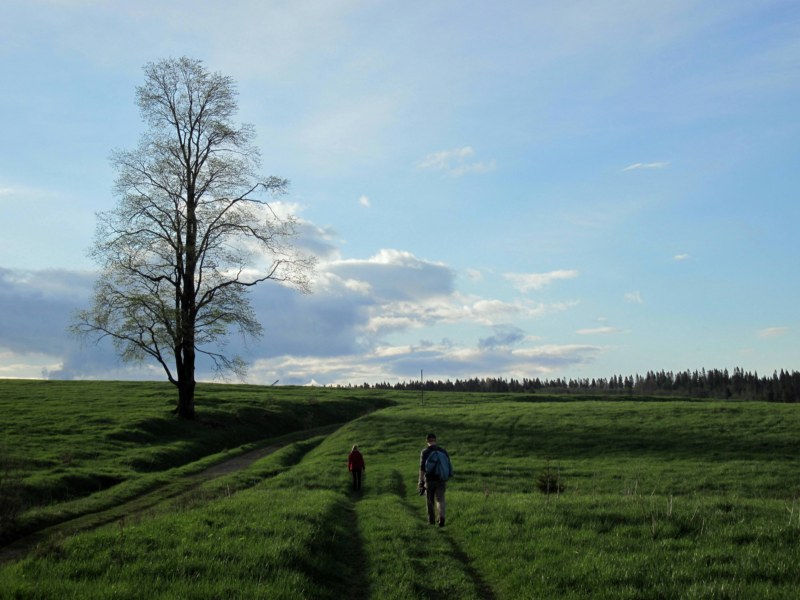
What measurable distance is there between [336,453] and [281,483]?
13202mm

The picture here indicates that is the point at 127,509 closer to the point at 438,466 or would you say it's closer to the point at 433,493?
the point at 433,493

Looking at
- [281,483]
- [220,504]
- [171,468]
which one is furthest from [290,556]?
[171,468]

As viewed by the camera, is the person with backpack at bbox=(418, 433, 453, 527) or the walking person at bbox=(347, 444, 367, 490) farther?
the walking person at bbox=(347, 444, 367, 490)

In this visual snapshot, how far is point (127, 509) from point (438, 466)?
457 inches

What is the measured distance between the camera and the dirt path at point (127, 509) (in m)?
17.0

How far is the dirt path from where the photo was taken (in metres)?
17.0

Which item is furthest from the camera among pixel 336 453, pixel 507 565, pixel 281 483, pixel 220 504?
pixel 336 453

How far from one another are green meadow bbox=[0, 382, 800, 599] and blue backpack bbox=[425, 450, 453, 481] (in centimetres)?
136

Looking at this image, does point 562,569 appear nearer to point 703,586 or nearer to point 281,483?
point 703,586

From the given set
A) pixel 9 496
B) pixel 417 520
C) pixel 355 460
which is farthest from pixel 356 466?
pixel 9 496

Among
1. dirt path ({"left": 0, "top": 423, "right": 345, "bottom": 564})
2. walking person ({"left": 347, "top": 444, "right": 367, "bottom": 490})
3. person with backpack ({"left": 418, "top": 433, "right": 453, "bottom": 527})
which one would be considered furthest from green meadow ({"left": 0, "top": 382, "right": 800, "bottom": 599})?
dirt path ({"left": 0, "top": 423, "right": 345, "bottom": 564})

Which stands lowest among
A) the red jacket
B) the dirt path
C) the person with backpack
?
the dirt path

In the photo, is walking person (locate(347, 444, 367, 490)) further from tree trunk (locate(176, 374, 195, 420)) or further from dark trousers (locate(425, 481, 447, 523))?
tree trunk (locate(176, 374, 195, 420))

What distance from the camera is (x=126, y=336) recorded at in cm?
4472
